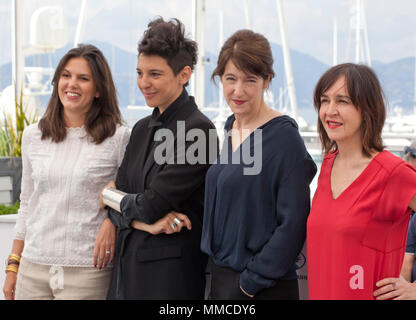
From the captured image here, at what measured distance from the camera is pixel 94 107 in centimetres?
198

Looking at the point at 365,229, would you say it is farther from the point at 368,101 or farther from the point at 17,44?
the point at 17,44

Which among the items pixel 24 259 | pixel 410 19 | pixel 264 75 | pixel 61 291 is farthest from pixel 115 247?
pixel 410 19

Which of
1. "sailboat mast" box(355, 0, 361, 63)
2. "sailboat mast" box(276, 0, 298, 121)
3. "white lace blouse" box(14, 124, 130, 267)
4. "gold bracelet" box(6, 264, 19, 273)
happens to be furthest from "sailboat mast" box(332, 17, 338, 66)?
"gold bracelet" box(6, 264, 19, 273)

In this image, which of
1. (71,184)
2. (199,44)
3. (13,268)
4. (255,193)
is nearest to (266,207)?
(255,193)

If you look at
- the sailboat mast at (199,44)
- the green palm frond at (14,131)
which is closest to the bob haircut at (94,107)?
the green palm frond at (14,131)

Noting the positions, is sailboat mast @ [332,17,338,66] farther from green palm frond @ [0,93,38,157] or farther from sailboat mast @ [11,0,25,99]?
green palm frond @ [0,93,38,157]

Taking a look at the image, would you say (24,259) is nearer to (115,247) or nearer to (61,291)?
(61,291)

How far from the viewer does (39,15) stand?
185 inches

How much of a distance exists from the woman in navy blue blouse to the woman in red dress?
0.07m

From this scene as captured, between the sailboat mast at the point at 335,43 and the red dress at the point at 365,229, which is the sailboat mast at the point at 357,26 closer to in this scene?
the sailboat mast at the point at 335,43

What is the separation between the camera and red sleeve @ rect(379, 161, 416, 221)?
1.33 meters

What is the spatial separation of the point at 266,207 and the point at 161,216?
362 millimetres

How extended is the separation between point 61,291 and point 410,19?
11.3ft
